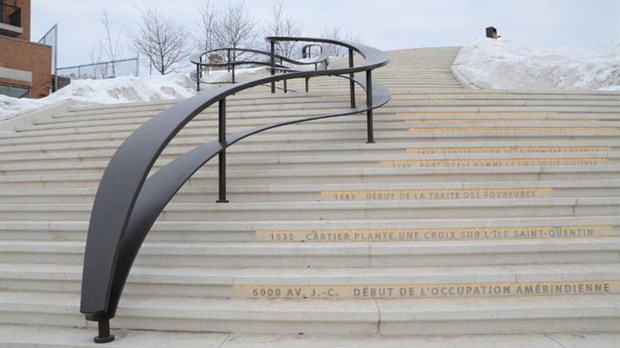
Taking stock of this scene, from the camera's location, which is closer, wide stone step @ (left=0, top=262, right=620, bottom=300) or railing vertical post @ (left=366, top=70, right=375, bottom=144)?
wide stone step @ (left=0, top=262, right=620, bottom=300)

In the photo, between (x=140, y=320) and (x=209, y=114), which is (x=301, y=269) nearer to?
(x=140, y=320)

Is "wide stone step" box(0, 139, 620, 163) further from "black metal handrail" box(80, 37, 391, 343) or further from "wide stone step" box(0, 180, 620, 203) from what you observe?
"black metal handrail" box(80, 37, 391, 343)

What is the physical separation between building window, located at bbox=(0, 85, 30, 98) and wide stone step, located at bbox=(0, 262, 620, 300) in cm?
1816

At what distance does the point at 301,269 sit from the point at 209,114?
3.98 m

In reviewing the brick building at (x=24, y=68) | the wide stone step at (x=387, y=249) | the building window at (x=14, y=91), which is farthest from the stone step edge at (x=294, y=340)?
the brick building at (x=24, y=68)

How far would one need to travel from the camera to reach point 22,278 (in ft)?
12.9

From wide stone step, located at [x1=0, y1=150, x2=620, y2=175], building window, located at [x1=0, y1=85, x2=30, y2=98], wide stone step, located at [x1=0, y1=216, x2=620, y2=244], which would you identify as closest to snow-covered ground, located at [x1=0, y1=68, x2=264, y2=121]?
wide stone step, located at [x1=0, y1=150, x2=620, y2=175]

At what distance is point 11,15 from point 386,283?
26063 millimetres

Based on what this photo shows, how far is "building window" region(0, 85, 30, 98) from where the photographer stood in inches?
734

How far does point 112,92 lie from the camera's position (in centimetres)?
1192

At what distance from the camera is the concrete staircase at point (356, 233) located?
3.33 metres

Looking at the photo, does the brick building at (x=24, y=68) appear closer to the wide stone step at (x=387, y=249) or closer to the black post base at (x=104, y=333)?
the wide stone step at (x=387, y=249)

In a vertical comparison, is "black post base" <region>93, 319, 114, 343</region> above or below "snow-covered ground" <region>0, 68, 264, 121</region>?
below

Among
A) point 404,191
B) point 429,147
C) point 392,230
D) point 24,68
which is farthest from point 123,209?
point 24,68
